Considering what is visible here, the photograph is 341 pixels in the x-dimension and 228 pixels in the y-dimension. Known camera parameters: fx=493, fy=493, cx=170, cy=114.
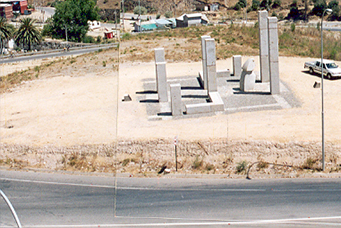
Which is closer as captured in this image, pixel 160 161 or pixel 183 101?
pixel 160 161

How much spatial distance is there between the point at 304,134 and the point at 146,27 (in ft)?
142

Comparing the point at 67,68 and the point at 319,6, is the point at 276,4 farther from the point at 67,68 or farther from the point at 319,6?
the point at 67,68

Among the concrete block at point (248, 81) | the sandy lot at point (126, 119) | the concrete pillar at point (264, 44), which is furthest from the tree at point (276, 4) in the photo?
the concrete block at point (248, 81)

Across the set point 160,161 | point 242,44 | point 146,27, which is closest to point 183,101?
point 160,161

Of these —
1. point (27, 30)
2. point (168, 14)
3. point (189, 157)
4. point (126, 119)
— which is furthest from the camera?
point (168, 14)

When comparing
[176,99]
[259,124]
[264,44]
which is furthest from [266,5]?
[259,124]

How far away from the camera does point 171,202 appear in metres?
22.0

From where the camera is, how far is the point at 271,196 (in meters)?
Result: 22.5

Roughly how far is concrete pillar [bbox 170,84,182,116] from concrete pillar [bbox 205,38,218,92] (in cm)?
402

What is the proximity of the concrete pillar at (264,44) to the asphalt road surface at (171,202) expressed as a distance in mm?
15271

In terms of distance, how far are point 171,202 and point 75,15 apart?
11.0 meters

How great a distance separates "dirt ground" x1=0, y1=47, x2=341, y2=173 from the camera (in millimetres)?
27844

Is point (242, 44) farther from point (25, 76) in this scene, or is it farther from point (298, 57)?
point (25, 76)

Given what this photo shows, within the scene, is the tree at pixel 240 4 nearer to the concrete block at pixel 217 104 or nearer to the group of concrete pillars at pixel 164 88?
the group of concrete pillars at pixel 164 88
